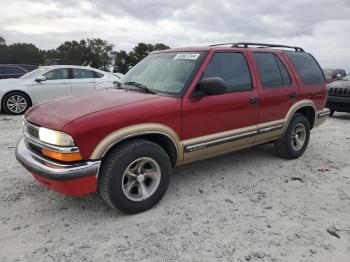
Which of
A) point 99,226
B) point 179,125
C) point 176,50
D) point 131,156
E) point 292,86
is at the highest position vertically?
point 176,50

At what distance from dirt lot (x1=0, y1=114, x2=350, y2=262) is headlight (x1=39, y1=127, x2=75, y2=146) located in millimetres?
851

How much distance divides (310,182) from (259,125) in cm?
100

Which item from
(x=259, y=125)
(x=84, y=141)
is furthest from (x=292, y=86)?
(x=84, y=141)

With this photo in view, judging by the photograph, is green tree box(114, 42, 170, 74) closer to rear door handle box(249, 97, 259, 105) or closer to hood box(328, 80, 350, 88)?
hood box(328, 80, 350, 88)

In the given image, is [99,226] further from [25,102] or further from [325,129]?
[25,102]

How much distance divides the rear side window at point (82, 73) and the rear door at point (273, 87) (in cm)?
724

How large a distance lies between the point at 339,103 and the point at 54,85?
7.92 m

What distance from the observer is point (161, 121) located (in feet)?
13.0

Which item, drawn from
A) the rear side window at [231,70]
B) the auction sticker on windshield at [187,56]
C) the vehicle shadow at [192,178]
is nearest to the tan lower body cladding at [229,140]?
the vehicle shadow at [192,178]

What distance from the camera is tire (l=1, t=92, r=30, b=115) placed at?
10284mm

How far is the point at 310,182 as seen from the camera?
16.3 feet

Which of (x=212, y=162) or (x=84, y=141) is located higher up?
(x=84, y=141)

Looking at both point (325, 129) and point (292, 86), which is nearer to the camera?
point (292, 86)

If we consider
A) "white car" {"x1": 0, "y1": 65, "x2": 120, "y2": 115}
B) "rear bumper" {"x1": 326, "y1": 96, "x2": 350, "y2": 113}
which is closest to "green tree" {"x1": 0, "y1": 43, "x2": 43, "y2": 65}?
"white car" {"x1": 0, "y1": 65, "x2": 120, "y2": 115}
